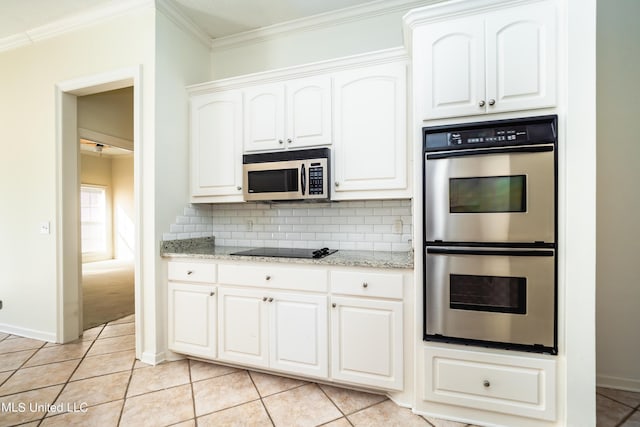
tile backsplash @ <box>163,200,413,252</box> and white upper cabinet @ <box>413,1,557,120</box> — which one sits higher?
white upper cabinet @ <box>413,1,557,120</box>

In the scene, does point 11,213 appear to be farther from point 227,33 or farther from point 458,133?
point 458,133

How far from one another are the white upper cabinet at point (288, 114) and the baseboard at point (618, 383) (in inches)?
98.4

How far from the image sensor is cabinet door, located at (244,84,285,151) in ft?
8.27

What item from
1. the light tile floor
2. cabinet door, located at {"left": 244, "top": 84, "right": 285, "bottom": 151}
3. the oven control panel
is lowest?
the light tile floor

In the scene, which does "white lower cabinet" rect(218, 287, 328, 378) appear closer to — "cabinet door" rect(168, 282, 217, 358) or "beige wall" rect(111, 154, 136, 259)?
"cabinet door" rect(168, 282, 217, 358)

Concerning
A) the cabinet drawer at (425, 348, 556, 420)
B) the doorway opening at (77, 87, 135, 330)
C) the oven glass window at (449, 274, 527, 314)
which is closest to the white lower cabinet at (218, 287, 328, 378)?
the cabinet drawer at (425, 348, 556, 420)

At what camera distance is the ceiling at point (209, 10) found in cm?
253

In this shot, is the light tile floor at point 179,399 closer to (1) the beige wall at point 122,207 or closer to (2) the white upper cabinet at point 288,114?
(2) the white upper cabinet at point 288,114

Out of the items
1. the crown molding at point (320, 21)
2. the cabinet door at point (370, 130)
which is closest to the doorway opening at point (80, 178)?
the crown molding at point (320, 21)

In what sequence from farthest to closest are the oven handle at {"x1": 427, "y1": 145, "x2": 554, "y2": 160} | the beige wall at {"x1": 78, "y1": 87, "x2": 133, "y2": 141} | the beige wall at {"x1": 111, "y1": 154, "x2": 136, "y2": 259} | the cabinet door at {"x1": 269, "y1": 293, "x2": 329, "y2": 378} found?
the beige wall at {"x1": 111, "y1": 154, "x2": 136, "y2": 259} < the beige wall at {"x1": 78, "y1": 87, "x2": 133, "y2": 141} < the cabinet door at {"x1": 269, "y1": 293, "x2": 329, "y2": 378} < the oven handle at {"x1": 427, "y1": 145, "x2": 554, "y2": 160}

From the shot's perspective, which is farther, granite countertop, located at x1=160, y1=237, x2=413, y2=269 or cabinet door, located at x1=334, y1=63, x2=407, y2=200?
cabinet door, located at x1=334, y1=63, x2=407, y2=200

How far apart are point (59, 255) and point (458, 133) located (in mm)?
3413

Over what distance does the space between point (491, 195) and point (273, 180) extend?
1512 millimetres

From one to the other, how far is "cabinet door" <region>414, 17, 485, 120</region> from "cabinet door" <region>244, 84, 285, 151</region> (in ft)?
3.64
